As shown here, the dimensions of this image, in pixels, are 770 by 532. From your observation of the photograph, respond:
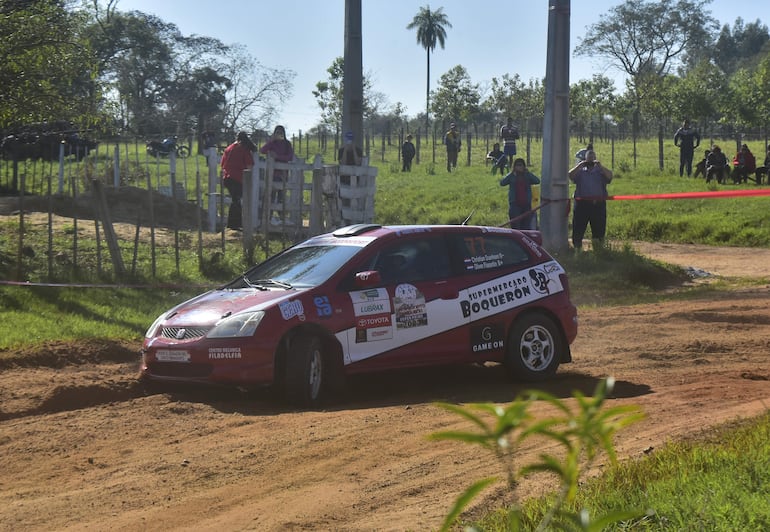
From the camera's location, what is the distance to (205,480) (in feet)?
21.9

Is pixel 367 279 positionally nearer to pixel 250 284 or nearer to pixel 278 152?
pixel 250 284

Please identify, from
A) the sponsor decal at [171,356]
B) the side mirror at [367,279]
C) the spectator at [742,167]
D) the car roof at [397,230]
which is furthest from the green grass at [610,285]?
the side mirror at [367,279]

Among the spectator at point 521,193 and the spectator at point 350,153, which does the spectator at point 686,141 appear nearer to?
the spectator at point 350,153

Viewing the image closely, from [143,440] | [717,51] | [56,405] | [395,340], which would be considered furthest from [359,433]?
[717,51]

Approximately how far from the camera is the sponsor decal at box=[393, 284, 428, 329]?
9.79 m

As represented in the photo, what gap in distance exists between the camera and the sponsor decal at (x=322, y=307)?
9.39m

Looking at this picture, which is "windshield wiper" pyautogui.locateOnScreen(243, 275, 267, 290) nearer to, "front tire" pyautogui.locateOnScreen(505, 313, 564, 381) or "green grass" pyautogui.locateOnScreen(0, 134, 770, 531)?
"front tire" pyautogui.locateOnScreen(505, 313, 564, 381)

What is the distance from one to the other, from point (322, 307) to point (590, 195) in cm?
1111

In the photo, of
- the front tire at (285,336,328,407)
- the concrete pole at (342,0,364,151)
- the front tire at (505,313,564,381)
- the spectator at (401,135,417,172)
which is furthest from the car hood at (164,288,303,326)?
the spectator at (401,135,417,172)

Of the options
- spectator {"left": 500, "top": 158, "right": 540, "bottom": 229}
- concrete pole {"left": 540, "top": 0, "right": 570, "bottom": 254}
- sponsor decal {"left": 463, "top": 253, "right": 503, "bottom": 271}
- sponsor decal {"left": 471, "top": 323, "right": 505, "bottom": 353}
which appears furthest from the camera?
spectator {"left": 500, "top": 158, "right": 540, "bottom": 229}

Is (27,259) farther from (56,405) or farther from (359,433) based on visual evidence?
(359,433)

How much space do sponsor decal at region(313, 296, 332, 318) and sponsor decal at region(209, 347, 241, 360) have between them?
73 cm

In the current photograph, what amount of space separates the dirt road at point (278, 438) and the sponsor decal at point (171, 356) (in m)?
0.32

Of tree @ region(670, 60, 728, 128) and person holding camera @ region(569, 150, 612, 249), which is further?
tree @ region(670, 60, 728, 128)
